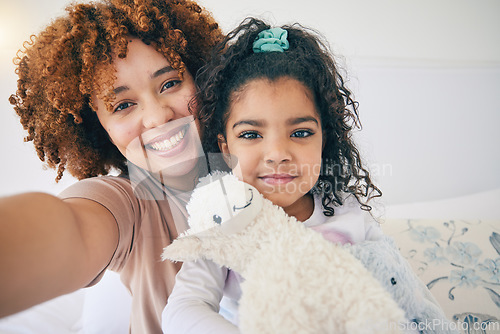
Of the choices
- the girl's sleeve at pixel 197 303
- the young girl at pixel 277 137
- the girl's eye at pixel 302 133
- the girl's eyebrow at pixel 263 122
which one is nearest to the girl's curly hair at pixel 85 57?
the young girl at pixel 277 137

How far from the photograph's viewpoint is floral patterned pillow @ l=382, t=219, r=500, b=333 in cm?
94

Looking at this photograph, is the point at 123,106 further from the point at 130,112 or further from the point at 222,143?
the point at 222,143

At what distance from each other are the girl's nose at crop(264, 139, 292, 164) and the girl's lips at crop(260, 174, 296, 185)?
32 mm

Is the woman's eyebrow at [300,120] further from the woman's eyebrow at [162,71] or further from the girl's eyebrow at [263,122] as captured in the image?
the woman's eyebrow at [162,71]

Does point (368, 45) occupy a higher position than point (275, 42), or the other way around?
point (275, 42)

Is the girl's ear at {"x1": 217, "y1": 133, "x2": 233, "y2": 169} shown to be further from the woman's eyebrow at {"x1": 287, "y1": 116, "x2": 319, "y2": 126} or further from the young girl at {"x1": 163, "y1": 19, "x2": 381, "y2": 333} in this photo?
the woman's eyebrow at {"x1": 287, "y1": 116, "x2": 319, "y2": 126}

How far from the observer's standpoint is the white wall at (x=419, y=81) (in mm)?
1820

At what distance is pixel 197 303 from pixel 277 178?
0.29 metres

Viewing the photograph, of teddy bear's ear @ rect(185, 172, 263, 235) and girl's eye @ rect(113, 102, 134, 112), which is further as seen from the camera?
girl's eye @ rect(113, 102, 134, 112)

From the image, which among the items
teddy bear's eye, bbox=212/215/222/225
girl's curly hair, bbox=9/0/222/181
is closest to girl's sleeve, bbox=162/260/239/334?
teddy bear's eye, bbox=212/215/222/225

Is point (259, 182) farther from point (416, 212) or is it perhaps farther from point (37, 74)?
point (416, 212)

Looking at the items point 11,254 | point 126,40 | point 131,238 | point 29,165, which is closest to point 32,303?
point 11,254

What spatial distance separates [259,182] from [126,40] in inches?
17.4

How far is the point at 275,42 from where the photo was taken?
2.65 ft
